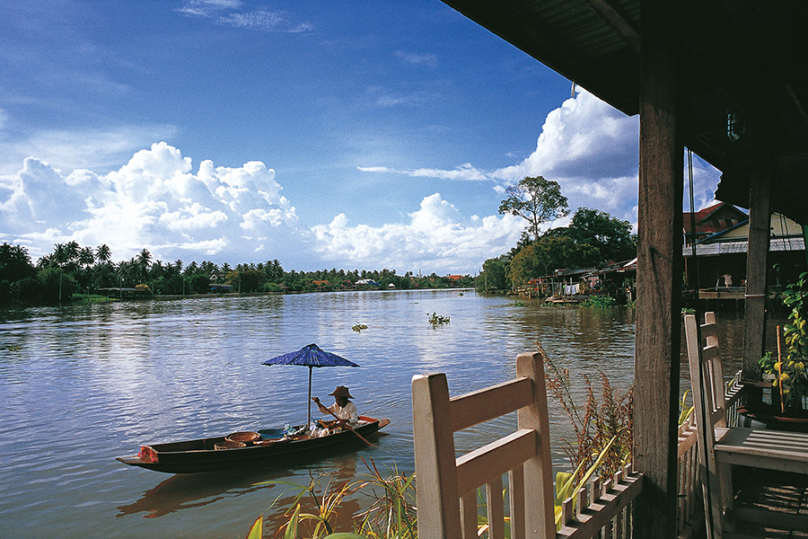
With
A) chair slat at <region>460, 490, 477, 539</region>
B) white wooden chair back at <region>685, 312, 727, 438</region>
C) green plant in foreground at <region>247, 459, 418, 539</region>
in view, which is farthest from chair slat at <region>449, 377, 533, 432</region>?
white wooden chair back at <region>685, 312, 727, 438</region>

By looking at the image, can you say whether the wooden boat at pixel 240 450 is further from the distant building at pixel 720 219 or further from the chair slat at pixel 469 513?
the distant building at pixel 720 219

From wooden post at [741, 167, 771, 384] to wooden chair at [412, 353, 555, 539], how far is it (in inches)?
167

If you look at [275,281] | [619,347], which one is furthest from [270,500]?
[275,281]

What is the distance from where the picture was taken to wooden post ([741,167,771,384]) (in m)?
4.55

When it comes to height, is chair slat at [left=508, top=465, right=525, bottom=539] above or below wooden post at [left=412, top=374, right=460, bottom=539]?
below


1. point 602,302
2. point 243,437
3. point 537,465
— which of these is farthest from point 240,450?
point 602,302

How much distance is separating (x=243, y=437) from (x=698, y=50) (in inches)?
315

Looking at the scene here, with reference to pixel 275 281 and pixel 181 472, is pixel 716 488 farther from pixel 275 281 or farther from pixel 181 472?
pixel 275 281

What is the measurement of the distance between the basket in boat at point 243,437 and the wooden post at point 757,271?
22.9 feet

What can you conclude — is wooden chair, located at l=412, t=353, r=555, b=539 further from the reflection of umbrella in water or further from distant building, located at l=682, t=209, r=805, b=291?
distant building, located at l=682, t=209, r=805, b=291

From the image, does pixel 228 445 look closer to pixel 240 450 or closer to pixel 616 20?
pixel 240 450

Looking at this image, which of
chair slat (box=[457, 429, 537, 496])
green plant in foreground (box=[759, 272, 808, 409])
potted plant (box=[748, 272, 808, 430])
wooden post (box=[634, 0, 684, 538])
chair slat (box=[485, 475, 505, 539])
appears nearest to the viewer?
chair slat (box=[457, 429, 537, 496])

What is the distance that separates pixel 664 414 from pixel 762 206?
346 centimetres

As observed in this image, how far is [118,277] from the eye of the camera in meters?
101
